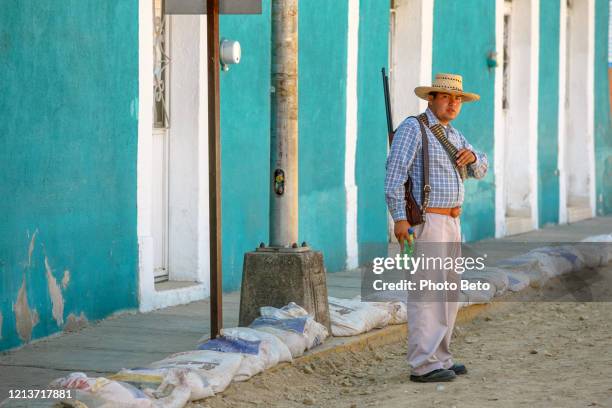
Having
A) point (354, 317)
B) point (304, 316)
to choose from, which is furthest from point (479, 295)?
point (304, 316)

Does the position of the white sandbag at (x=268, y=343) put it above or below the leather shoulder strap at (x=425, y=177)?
below

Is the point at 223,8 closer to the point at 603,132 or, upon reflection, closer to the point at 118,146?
the point at 118,146

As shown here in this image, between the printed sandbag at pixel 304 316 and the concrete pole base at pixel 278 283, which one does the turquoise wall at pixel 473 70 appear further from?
the printed sandbag at pixel 304 316

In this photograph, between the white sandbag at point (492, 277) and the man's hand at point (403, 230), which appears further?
the white sandbag at point (492, 277)

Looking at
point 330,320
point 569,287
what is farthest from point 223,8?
point 569,287

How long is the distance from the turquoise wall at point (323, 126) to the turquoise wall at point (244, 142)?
2.09 feet

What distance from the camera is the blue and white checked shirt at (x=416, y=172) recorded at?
779 centimetres

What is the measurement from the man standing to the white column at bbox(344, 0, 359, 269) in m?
5.62

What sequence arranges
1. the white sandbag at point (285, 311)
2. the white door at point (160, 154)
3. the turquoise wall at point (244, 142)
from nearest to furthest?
1. the white sandbag at point (285, 311)
2. the white door at point (160, 154)
3. the turquoise wall at point (244, 142)

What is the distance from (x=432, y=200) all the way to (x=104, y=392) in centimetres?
252

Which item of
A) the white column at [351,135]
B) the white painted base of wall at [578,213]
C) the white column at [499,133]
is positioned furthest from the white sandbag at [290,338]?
the white painted base of wall at [578,213]

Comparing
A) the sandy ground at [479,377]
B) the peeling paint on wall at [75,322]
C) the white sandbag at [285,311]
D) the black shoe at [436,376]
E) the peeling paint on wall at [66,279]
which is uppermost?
the peeling paint on wall at [66,279]

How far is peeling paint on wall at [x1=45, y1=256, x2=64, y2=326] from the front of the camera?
8828mm

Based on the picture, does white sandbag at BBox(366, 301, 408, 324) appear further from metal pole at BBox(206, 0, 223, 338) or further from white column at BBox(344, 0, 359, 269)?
white column at BBox(344, 0, 359, 269)
